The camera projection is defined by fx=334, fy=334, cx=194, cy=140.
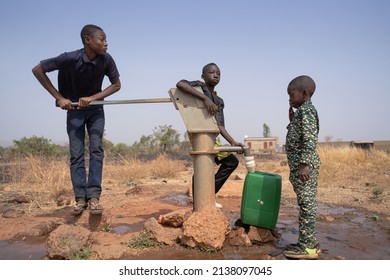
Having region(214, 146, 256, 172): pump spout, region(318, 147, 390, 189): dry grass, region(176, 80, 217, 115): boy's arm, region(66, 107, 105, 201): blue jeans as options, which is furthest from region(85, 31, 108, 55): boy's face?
region(318, 147, 390, 189): dry grass

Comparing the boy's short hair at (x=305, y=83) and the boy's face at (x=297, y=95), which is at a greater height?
the boy's short hair at (x=305, y=83)

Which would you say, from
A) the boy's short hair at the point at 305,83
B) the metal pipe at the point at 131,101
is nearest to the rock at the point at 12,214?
the metal pipe at the point at 131,101

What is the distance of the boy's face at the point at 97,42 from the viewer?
3311mm

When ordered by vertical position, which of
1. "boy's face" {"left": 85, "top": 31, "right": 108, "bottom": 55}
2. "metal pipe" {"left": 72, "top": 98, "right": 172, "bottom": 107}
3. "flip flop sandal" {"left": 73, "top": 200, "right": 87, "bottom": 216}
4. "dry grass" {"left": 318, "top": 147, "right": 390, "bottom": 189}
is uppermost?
"boy's face" {"left": 85, "top": 31, "right": 108, "bottom": 55}

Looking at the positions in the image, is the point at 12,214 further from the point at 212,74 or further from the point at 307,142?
the point at 307,142

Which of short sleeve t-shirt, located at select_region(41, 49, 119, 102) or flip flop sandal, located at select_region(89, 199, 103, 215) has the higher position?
short sleeve t-shirt, located at select_region(41, 49, 119, 102)

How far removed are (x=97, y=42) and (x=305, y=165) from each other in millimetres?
2286

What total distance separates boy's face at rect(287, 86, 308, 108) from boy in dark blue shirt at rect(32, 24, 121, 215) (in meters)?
1.87

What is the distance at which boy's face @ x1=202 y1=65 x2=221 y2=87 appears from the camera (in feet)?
11.7

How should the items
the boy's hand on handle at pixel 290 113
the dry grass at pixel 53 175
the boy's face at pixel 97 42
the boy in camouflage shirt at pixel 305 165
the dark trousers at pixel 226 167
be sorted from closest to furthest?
1. the boy in camouflage shirt at pixel 305 165
2. the boy's hand on handle at pixel 290 113
3. the boy's face at pixel 97 42
4. the dark trousers at pixel 226 167
5. the dry grass at pixel 53 175

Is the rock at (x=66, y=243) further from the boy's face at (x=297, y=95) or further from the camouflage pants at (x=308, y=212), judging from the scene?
the boy's face at (x=297, y=95)

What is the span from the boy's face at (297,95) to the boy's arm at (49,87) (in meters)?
2.08

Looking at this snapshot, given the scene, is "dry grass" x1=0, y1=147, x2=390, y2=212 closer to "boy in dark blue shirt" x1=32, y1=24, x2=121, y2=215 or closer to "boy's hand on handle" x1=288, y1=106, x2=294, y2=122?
"boy in dark blue shirt" x1=32, y1=24, x2=121, y2=215
